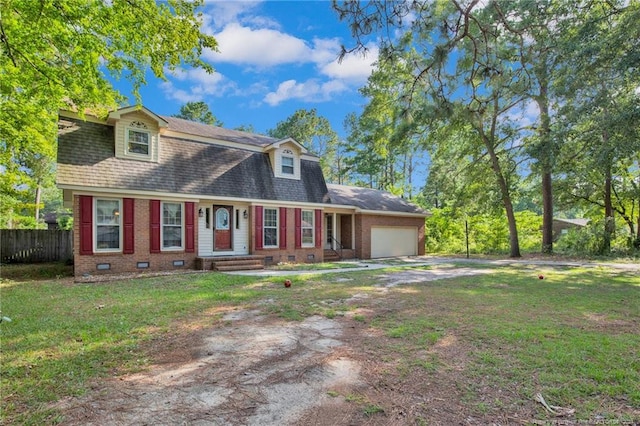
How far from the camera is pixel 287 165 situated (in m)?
15.1

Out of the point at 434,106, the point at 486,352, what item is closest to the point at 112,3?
the point at 434,106

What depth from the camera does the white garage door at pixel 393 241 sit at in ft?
59.2

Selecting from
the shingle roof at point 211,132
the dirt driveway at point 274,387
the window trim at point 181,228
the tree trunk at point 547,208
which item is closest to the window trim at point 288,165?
the shingle roof at point 211,132

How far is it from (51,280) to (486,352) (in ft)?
36.5

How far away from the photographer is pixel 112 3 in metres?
7.35

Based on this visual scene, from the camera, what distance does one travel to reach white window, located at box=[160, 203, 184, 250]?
11703mm

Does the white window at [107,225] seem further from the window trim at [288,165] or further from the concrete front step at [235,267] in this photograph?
the window trim at [288,165]

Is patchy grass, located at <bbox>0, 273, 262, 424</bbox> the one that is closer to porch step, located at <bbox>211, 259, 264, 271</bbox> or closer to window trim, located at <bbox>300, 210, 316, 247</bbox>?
porch step, located at <bbox>211, 259, 264, 271</bbox>

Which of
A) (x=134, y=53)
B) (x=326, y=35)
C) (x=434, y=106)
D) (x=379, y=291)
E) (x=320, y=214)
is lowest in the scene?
(x=379, y=291)

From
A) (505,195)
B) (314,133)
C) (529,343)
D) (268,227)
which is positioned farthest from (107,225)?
(314,133)

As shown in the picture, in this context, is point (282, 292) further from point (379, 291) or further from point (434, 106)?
point (434, 106)

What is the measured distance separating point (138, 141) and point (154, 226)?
116 inches

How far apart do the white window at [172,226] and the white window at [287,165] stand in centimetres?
477

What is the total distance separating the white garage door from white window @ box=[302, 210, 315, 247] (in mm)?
4028
